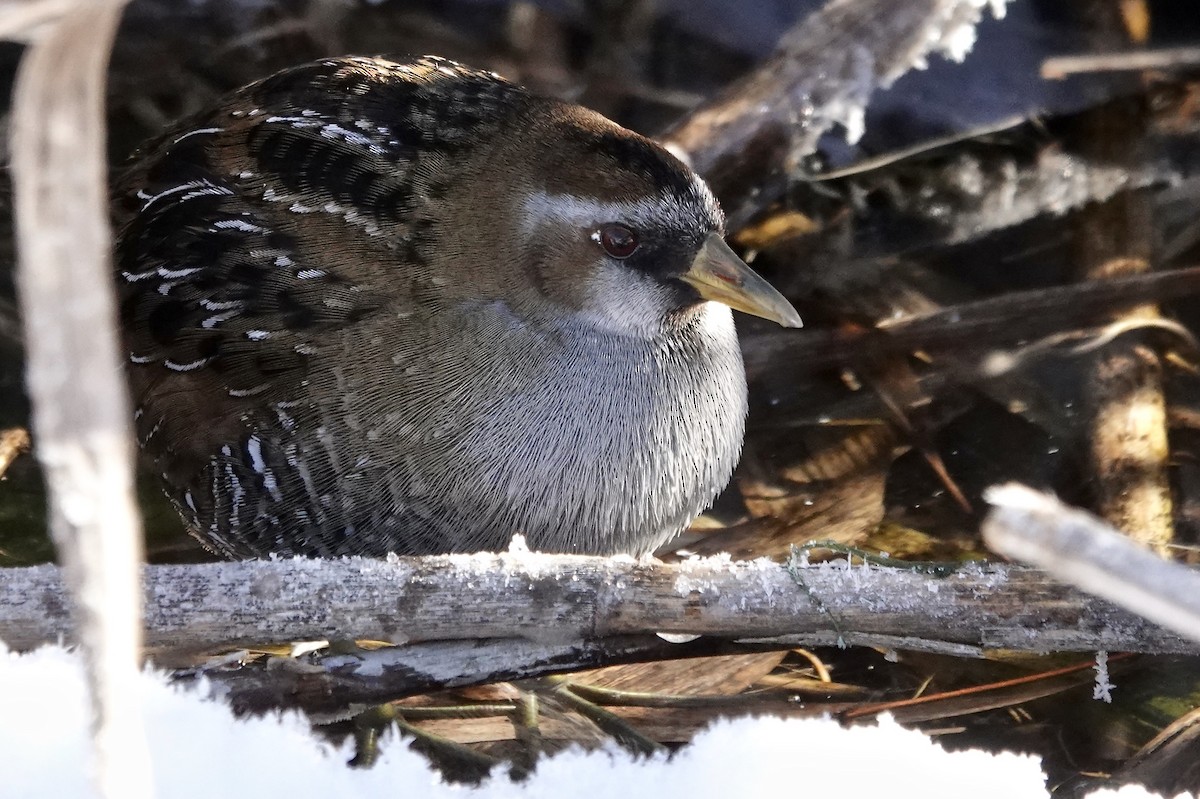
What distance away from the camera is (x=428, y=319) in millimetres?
2314

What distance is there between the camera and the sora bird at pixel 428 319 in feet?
7.43

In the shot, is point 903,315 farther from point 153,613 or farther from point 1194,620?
point 1194,620

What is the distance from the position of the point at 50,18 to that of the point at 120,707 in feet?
1.93

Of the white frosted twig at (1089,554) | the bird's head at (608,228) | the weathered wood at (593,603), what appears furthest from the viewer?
the bird's head at (608,228)

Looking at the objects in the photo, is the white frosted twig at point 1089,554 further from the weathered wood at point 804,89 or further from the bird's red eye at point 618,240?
the weathered wood at point 804,89

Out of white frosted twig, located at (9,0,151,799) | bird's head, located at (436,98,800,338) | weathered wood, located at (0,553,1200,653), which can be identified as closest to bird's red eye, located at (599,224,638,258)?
bird's head, located at (436,98,800,338)

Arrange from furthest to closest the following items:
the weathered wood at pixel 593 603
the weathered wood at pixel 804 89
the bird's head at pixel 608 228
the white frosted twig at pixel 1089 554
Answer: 1. the weathered wood at pixel 804 89
2. the bird's head at pixel 608 228
3. the weathered wood at pixel 593 603
4. the white frosted twig at pixel 1089 554

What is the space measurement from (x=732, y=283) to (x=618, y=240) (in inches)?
8.9

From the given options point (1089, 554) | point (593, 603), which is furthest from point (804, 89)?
point (1089, 554)

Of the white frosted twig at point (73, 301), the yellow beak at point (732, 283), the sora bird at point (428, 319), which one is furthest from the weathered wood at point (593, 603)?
the white frosted twig at point (73, 301)

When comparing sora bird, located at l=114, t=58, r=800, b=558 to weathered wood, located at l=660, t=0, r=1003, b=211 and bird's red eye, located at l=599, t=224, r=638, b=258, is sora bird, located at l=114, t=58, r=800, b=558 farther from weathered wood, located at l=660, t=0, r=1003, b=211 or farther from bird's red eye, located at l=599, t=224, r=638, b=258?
weathered wood, located at l=660, t=0, r=1003, b=211

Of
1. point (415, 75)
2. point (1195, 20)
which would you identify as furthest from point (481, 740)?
point (1195, 20)

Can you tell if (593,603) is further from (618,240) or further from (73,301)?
(73,301)

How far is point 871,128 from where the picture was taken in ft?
11.9
